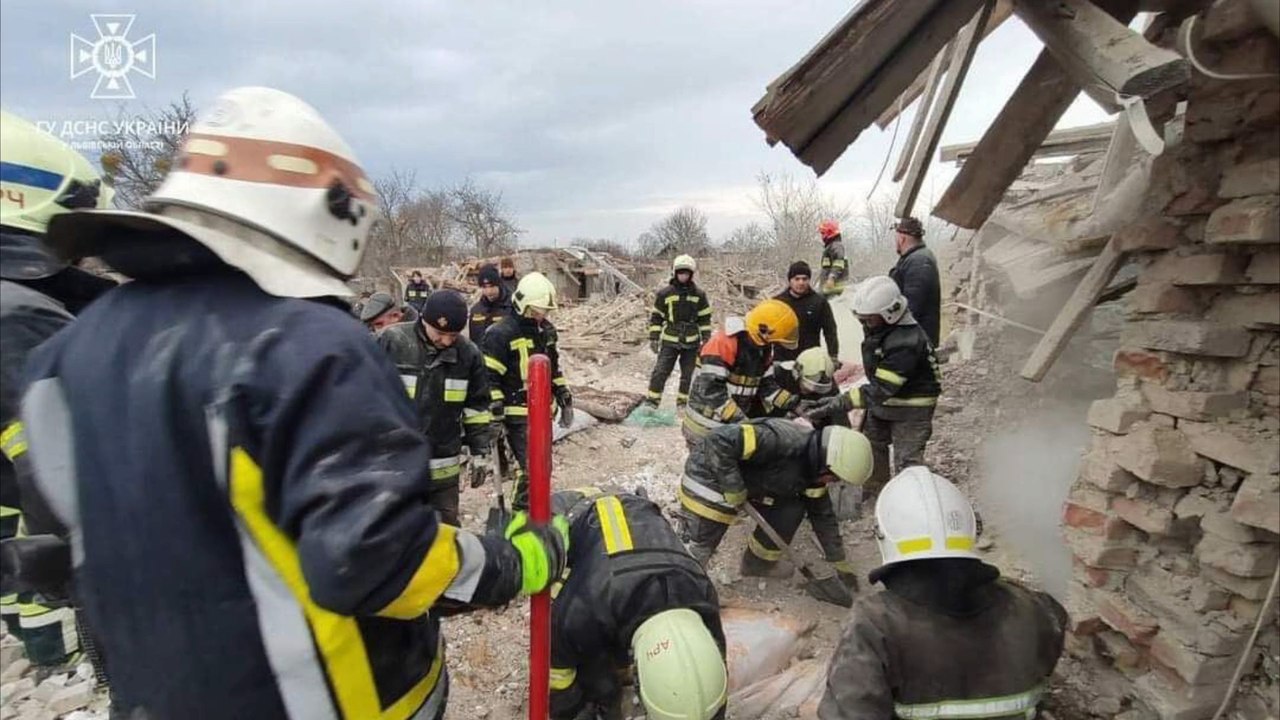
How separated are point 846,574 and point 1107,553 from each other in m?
1.78

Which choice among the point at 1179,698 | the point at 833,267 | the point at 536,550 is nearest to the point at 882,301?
the point at 1179,698

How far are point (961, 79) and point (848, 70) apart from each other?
74 centimetres

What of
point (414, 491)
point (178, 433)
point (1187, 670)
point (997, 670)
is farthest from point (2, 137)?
point (1187, 670)

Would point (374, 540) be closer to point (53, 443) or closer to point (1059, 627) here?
point (53, 443)

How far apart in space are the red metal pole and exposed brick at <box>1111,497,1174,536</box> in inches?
90.8

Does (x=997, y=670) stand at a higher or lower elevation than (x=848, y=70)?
lower

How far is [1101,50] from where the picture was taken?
71.2 inches

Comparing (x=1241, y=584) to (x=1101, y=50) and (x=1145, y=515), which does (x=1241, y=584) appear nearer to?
(x=1145, y=515)

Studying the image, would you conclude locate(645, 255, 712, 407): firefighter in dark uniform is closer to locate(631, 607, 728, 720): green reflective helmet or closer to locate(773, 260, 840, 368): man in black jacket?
locate(773, 260, 840, 368): man in black jacket

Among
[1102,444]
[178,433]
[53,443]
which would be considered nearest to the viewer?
[178,433]

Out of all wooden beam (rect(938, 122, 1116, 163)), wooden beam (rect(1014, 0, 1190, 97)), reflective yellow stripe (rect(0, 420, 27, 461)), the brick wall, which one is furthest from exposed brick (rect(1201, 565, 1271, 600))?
reflective yellow stripe (rect(0, 420, 27, 461))

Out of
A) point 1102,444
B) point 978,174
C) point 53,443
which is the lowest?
point 1102,444

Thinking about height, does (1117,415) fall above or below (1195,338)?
below

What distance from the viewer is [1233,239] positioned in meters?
2.16
